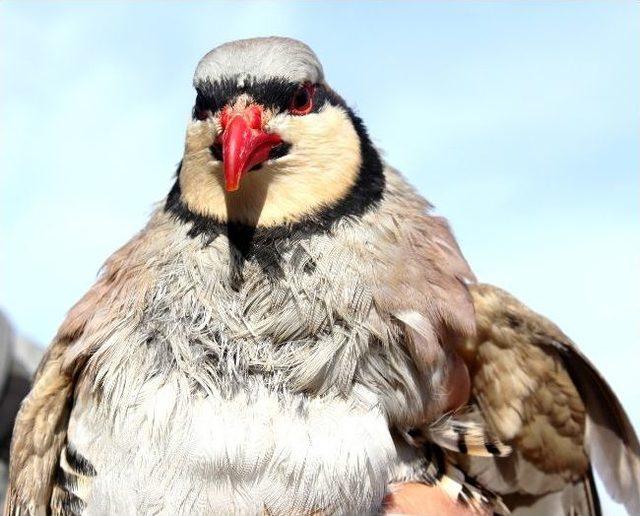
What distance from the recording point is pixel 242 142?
2.74 metres

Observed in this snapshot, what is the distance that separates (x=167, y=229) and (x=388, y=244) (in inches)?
30.5

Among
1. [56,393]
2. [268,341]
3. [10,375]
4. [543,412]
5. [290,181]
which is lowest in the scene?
[10,375]

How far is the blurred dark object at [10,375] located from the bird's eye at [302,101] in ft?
19.3

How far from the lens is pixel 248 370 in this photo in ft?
9.23

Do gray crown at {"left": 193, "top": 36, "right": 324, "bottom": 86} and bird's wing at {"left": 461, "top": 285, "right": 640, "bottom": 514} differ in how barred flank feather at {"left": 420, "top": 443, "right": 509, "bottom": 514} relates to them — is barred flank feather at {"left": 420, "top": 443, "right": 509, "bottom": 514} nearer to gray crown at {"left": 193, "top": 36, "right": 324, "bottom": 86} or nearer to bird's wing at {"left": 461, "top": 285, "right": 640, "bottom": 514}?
bird's wing at {"left": 461, "top": 285, "right": 640, "bottom": 514}

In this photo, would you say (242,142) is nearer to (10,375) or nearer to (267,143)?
(267,143)

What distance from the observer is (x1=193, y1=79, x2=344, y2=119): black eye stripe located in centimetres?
292

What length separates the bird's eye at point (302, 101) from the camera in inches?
118

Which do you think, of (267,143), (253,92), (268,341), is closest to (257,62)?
(253,92)

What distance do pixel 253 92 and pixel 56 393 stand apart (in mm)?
1288

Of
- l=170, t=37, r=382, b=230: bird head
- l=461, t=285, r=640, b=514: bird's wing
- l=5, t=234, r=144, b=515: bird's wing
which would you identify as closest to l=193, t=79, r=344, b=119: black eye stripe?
l=170, t=37, r=382, b=230: bird head

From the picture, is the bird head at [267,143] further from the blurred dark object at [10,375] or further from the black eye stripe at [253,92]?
the blurred dark object at [10,375]

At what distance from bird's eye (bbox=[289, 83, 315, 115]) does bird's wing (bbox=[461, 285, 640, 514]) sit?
104 centimetres

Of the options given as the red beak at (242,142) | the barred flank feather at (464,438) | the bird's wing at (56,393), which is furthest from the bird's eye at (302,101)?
the barred flank feather at (464,438)
